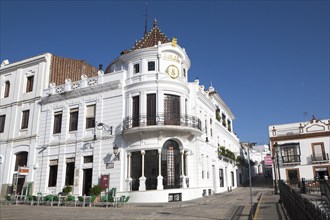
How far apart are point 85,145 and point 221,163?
51.9ft

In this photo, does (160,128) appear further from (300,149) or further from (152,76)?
(300,149)

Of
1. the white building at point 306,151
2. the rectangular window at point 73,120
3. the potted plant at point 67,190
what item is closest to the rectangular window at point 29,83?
the rectangular window at point 73,120

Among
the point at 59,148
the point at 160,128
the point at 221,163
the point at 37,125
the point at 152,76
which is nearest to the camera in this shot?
the point at 160,128

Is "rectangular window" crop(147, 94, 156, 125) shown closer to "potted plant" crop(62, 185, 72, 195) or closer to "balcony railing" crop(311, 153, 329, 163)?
"potted plant" crop(62, 185, 72, 195)

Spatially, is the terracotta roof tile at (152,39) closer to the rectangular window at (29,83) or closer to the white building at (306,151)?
the rectangular window at (29,83)

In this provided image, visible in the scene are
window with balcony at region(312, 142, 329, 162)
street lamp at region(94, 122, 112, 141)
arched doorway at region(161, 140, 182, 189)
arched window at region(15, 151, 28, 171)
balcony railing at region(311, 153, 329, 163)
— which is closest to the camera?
arched doorway at region(161, 140, 182, 189)

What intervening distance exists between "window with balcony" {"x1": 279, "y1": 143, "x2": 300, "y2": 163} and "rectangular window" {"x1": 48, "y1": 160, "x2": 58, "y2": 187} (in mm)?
27451

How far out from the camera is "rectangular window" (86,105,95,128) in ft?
79.3

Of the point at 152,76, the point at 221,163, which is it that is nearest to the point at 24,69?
the point at 152,76

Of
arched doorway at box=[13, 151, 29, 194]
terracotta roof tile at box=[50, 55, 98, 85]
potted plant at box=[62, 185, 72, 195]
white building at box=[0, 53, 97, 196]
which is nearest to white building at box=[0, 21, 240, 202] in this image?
potted plant at box=[62, 185, 72, 195]

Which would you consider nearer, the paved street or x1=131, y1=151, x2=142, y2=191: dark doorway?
the paved street

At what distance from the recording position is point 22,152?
27.0 metres

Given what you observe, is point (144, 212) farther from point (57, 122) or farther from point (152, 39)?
point (152, 39)

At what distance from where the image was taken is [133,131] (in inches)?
820
